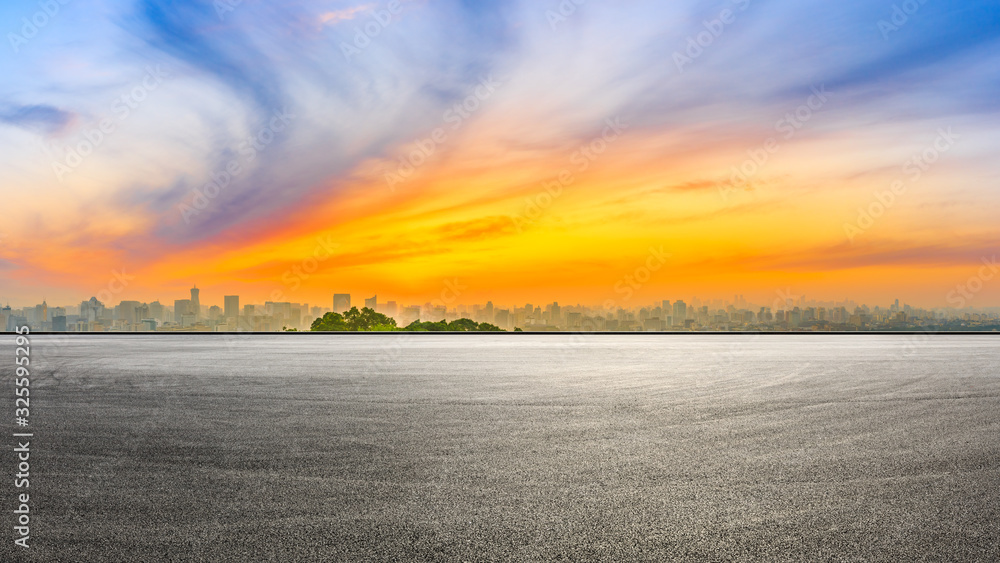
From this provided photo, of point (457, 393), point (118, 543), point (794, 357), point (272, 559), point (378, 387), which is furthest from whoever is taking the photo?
point (794, 357)

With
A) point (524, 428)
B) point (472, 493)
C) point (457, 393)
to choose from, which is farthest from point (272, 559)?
point (457, 393)

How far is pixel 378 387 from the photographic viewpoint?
1234cm

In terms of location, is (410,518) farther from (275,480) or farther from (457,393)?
(457,393)

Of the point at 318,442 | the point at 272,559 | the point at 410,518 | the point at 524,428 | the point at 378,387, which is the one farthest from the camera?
the point at 378,387

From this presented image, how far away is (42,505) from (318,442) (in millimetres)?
2735

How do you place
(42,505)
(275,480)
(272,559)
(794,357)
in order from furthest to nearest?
(794,357) → (275,480) → (42,505) → (272,559)

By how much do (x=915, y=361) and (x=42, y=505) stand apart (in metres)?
21.1

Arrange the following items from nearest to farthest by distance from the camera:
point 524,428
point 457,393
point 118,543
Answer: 1. point 118,543
2. point 524,428
3. point 457,393

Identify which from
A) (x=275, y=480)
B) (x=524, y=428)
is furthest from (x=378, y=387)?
(x=275, y=480)

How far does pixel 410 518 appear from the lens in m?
4.68

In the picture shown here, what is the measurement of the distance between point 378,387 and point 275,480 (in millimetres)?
6647

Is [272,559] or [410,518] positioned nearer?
[272,559]

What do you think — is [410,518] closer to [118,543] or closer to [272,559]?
[272,559]

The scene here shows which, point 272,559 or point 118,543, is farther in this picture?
point 118,543
